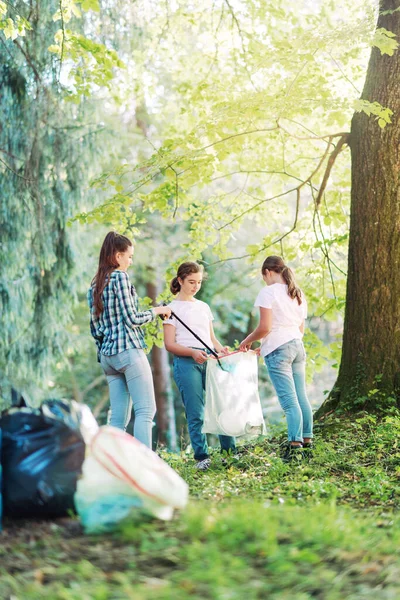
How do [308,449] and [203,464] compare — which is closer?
[203,464]

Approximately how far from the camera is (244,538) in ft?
10.4

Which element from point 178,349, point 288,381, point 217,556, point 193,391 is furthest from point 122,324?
point 217,556

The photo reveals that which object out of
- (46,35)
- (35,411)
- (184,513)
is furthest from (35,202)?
(184,513)

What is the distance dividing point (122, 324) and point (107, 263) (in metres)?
0.47

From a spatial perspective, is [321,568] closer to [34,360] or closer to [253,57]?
[253,57]

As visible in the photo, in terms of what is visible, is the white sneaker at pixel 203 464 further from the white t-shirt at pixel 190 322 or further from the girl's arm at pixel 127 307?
the girl's arm at pixel 127 307

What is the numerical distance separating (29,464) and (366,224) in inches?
181

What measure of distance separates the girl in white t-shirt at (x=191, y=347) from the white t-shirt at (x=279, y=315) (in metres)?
0.43

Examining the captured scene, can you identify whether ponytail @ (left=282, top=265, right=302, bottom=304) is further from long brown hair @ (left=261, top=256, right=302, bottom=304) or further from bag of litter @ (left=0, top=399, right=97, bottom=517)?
bag of litter @ (left=0, top=399, right=97, bottom=517)

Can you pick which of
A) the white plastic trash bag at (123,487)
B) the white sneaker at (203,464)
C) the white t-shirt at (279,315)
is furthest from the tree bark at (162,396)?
the white plastic trash bag at (123,487)

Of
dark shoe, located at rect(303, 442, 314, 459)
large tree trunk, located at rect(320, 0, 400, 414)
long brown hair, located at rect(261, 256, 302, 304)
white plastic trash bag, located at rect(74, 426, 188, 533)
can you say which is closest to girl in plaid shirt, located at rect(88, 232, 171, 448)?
long brown hair, located at rect(261, 256, 302, 304)

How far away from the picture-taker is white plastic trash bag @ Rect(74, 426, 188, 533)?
334cm

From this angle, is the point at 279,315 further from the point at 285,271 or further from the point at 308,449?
the point at 308,449

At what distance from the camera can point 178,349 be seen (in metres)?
5.77
